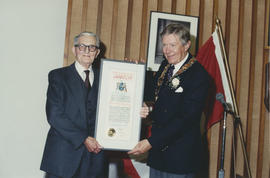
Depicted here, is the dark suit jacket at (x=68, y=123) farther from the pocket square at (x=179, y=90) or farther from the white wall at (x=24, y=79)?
the white wall at (x=24, y=79)

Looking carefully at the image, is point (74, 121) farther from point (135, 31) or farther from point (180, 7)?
point (180, 7)

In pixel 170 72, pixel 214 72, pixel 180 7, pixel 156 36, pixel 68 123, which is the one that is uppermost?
pixel 180 7

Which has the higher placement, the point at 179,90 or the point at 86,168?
the point at 179,90

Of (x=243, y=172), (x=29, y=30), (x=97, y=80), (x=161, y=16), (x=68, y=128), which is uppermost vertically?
(x=161, y=16)

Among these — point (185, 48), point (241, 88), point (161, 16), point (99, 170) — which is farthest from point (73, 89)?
point (241, 88)

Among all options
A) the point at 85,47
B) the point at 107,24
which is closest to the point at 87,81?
the point at 85,47

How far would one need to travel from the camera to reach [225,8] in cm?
319

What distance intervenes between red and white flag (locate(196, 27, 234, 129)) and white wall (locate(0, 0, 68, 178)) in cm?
150

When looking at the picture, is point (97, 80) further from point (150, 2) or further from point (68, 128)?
point (150, 2)

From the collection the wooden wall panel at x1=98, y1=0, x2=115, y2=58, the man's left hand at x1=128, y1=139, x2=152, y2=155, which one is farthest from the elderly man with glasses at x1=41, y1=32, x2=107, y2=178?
the wooden wall panel at x1=98, y1=0, x2=115, y2=58

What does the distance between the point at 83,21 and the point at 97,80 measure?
0.90m

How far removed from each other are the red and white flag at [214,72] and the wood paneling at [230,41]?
15 cm

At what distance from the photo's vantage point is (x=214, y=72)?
9.87 ft

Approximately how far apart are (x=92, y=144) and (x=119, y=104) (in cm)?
35
